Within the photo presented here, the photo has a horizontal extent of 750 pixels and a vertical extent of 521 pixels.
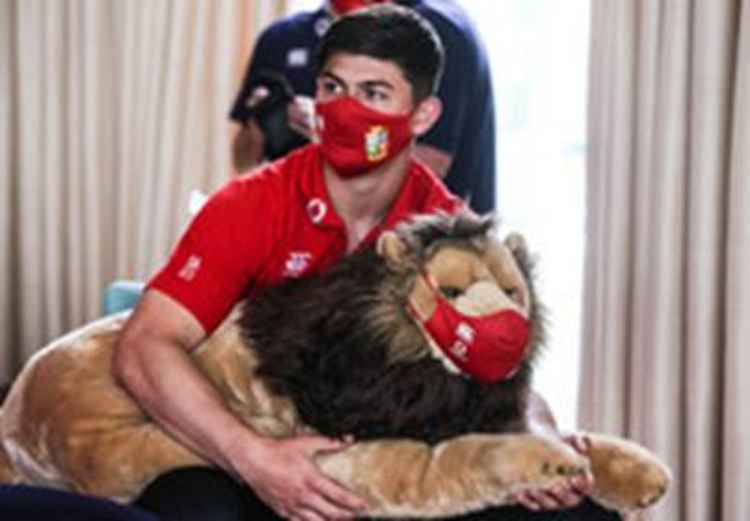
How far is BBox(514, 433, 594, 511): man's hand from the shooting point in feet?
4.41

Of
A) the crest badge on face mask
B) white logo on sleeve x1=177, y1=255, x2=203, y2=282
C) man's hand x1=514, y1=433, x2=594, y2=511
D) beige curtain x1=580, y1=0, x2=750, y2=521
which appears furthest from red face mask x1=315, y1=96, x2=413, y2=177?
beige curtain x1=580, y1=0, x2=750, y2=521

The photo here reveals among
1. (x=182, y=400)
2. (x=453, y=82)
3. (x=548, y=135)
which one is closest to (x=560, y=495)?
(x=182, y=400)

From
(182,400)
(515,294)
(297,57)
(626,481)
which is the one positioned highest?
(297,57)

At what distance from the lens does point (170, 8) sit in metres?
3.00

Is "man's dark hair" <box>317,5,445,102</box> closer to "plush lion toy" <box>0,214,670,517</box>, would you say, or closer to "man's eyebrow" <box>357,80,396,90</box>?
"man's eyebrow" <box>357,80,396,90</box>

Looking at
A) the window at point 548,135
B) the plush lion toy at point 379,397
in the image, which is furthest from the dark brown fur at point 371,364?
the window at point 548,135

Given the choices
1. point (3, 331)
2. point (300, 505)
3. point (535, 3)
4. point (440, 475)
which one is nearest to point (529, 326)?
point (440, 475)

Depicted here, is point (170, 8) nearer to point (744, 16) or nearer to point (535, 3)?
point (535, 3)

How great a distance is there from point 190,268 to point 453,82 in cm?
90

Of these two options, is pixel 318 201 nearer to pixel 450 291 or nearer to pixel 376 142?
pixel 376 142

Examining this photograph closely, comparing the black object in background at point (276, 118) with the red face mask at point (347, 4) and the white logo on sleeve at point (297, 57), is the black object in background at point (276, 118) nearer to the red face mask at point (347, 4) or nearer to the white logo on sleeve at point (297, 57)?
the white logo on sleeve at point (297, 57)

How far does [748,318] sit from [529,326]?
44.1 inches

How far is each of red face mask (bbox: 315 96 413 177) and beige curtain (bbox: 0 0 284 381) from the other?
1.42 meters

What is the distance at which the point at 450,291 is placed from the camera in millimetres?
1365
